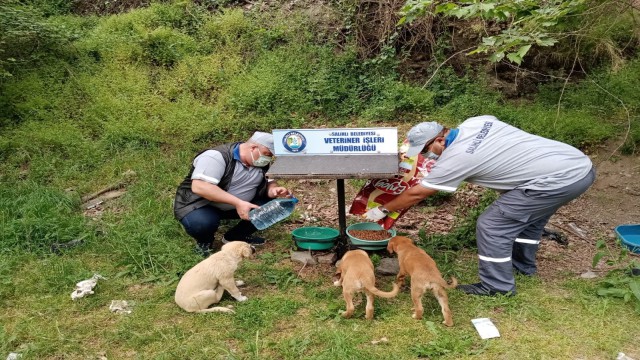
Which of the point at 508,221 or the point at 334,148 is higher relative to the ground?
the point at 334,148

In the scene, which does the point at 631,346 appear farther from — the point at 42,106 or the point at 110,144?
the point at 42,106

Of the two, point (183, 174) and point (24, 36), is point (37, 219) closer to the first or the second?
point (183, 174)

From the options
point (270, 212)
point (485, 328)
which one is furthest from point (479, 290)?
point (270, 212)

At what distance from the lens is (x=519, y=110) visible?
930cm

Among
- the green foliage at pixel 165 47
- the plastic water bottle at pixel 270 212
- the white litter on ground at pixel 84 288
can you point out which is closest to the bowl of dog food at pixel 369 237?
the plastic water bottle at pixel 270 212

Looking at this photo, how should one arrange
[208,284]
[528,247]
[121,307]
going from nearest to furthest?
1. [208,284]
2. [121,307]
3. [528,247]

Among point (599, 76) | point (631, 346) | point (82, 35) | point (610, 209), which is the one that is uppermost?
point (82, 35)

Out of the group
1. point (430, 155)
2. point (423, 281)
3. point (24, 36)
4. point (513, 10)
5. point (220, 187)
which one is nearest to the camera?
point (423, 281)

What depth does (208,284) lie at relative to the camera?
468 centimetres

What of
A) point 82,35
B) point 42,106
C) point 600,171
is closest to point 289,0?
point 82,35

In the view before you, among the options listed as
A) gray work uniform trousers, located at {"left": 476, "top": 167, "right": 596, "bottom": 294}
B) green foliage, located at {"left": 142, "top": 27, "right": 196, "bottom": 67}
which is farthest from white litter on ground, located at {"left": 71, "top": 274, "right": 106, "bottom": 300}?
green foliage, located at {"left": 142, "top": 27, "right": 196, "bottom": 67}

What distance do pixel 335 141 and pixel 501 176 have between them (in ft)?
5.36

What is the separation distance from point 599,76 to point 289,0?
6394 mm

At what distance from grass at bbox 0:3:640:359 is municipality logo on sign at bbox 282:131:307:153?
50.1 inches
